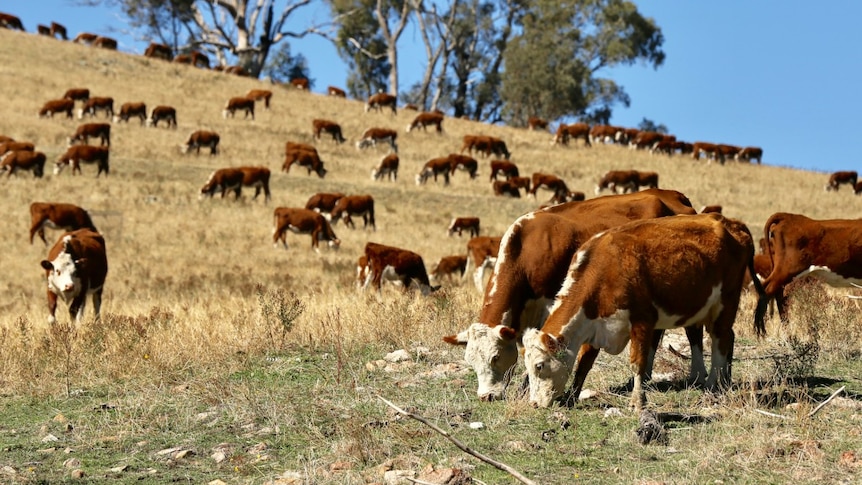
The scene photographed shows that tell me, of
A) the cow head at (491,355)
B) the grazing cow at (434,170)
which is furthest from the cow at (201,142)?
the cow head at (491,355)

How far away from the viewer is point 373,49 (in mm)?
77125

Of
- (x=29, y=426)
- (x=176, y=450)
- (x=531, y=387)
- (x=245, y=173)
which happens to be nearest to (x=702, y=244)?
(x=531, y=387)

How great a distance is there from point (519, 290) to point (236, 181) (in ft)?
79.2

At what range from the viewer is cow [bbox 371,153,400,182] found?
37.8m

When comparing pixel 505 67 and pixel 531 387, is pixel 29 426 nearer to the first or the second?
pixel 531 387

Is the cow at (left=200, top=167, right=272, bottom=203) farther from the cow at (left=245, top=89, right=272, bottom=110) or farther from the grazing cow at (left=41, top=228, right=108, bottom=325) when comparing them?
the cow at (left=245, top=89, right=272, bottom=110)

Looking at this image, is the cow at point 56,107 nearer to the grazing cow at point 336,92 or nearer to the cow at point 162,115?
the cow at point 162,115

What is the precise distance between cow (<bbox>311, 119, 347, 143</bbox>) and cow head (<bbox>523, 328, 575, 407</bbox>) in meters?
38.7

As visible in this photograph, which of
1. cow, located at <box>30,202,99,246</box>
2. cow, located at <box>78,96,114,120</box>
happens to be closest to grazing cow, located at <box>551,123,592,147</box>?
cow, located at <box>78,96,114,120</box>

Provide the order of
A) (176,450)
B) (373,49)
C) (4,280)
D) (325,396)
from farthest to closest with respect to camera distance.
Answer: (373,49) < (4,280) < (325,396) < (176,450)

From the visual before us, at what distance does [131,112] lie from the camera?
1700 inches

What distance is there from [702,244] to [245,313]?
5.98 meters

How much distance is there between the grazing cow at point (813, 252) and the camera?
37.9 feet

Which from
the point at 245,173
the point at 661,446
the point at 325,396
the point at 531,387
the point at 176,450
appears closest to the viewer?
the point at 661,446
